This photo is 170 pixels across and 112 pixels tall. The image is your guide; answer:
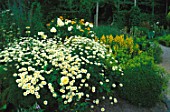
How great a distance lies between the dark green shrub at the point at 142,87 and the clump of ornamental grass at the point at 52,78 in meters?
0.32

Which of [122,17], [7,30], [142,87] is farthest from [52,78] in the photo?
[122,17]

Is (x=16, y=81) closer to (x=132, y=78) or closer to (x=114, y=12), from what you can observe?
(x=132, y=78)

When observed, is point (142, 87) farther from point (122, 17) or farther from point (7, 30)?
point (122, 17)

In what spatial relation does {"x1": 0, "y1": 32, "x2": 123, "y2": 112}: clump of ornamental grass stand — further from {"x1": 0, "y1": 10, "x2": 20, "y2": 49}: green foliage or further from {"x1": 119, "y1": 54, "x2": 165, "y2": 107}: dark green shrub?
{"x1": 0, "y1": 10, "x2": 20, "y2": 49}: green foliage

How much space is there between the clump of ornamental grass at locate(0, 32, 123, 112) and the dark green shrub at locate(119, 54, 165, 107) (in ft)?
1.05

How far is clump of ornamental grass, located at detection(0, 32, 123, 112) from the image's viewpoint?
344 cm

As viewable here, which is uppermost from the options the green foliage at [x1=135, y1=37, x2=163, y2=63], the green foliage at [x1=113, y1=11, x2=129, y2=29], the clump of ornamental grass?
the clump of ornamental grass

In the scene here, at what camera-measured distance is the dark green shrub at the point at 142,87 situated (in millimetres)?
4277

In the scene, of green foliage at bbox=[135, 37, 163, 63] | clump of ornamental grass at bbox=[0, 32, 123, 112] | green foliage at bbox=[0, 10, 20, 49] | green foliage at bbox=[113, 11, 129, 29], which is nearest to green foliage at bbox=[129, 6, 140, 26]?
green foliage at bbox=[113, 11, 129, 29]

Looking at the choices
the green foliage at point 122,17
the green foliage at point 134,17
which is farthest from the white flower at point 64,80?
the green foliage at point 122,17

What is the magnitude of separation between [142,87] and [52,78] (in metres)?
1.39

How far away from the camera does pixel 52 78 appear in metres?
3.53

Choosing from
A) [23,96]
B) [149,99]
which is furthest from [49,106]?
[149,99]

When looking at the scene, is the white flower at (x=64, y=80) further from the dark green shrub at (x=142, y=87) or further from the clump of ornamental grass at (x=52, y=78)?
the dark green shrub at (x=142, y=87)
